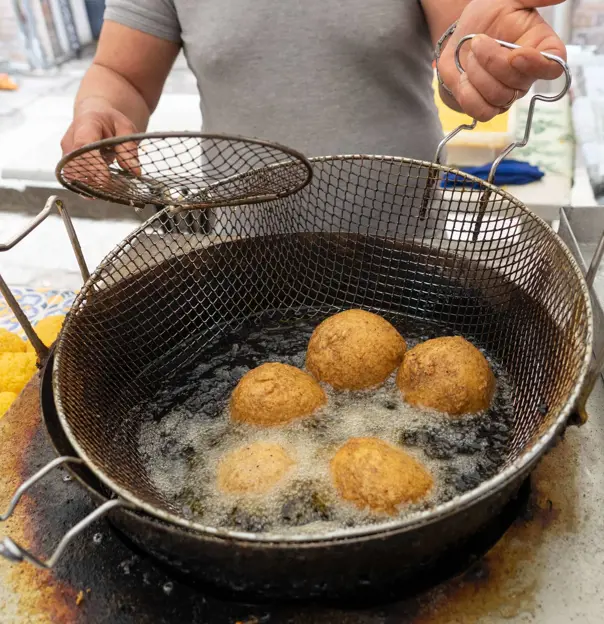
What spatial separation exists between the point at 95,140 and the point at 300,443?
2.24ft

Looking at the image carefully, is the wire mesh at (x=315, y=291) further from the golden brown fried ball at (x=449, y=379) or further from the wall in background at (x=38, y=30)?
the wall in background at (x=38, y=30)

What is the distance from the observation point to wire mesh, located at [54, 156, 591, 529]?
2.95 feet

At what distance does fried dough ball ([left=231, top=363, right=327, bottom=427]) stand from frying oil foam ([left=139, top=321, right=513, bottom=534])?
19mm

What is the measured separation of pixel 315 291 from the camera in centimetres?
125

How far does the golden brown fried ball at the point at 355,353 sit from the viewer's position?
3.27ft

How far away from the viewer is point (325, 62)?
4.01ft

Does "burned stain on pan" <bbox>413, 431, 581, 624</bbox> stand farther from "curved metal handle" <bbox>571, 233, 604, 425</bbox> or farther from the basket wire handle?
the basket wire handle

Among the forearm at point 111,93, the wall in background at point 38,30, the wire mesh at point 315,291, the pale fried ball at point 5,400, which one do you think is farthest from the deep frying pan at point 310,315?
the wall in background at point 38,30

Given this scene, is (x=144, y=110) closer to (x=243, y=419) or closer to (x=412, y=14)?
(x=412, y=14)

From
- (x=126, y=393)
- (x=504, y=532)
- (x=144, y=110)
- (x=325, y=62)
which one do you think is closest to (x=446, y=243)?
(x=325, y=62)

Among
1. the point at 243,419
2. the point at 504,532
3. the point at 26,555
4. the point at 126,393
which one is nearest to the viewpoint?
the point at 26,555

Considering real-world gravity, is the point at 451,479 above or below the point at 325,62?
below

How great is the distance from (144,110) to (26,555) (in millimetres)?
1167

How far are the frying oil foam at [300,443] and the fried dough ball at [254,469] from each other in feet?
0.04
